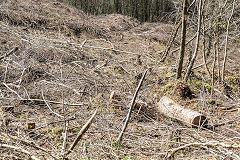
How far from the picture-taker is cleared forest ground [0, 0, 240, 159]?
2307mm

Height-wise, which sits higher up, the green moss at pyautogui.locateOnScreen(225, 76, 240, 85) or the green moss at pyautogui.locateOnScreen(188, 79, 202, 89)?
the green moss at pyautogui.locateOnScreen(225, 76, 240, 85)

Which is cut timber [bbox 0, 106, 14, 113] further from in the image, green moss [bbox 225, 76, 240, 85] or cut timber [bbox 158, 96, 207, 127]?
green moss [bbox 225, 76, 240, 85]

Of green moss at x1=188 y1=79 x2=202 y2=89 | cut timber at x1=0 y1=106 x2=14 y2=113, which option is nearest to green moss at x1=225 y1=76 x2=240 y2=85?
green moss at x1=188 y1=79 x2=202 y2=89

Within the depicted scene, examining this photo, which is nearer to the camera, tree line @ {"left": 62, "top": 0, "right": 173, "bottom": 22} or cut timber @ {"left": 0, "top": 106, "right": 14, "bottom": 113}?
cut timber @ {"left": 0, "top": 106, "right": 14, "bottom": 113}

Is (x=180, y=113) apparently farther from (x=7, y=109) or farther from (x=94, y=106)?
(x=7, y=109)

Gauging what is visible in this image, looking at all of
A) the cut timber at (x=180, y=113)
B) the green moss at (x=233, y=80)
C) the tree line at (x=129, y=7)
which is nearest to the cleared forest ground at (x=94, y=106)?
the green moss at (x=233, y=80)

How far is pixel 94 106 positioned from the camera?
341 cm

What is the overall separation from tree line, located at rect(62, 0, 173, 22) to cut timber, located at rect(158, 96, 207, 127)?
1735cm

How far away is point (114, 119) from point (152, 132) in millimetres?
590

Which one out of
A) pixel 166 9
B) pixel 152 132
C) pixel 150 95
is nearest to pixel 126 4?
pixel 166 9

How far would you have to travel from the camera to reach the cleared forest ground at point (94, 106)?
2.31 m

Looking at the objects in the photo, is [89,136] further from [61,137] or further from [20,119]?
[20,119]

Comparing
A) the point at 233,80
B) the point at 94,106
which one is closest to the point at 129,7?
the point at 233,80

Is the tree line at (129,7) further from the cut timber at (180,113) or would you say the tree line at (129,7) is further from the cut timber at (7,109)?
the cut timber at (7,109)
